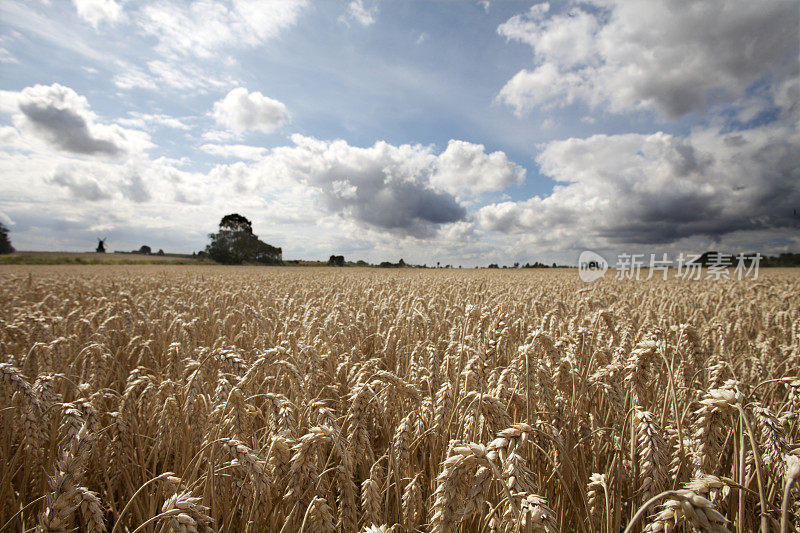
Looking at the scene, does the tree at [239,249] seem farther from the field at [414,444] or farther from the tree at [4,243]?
the field at [414,444]

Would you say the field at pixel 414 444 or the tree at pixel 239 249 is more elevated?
the tree at pixel 239 249

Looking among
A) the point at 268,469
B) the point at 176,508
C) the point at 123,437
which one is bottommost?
the point at 123,437

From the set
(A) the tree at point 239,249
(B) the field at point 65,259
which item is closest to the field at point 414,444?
(B) the field at point 65,259

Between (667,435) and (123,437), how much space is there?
12.6 feet

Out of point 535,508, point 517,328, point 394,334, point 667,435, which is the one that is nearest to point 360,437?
point 535,508

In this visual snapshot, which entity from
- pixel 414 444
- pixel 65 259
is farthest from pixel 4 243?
pixel 414 444

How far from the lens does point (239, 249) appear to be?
276 ft

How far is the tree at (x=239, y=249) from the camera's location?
83562 mm

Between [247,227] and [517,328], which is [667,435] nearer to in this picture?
[517,328]

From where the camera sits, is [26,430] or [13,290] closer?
[26,430]

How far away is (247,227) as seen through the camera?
100 meters

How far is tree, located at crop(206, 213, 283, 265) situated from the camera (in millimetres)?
83562

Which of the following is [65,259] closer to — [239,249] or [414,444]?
[239,249]

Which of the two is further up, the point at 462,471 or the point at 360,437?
the point at 462,471
